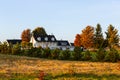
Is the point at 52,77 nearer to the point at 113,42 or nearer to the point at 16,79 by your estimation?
the point at 16,79

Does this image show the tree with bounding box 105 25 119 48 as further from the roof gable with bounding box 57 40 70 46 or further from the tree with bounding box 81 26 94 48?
the roof gable with bounding box 57 40 70 46

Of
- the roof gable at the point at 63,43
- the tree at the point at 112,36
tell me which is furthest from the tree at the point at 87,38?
the roof gable at the point at 63,43

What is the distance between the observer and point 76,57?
159 ft

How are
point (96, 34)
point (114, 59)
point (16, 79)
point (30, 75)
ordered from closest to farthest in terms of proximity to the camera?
point (16, 79), point (30, 75), point (114, 59), point (96, 34)

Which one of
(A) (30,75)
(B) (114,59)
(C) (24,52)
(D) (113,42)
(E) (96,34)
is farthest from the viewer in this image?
(E) (96,34)

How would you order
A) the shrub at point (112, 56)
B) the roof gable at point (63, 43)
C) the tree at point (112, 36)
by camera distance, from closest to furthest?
the shrub at point (112, 56) < the tree at point (112, 36) < the roof gable at point (63, 43)

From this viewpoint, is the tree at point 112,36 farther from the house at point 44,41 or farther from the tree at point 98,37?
the house at point 44,41

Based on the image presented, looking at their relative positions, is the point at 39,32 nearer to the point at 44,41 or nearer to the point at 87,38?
the point at 44,41

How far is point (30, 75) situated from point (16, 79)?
1595mm

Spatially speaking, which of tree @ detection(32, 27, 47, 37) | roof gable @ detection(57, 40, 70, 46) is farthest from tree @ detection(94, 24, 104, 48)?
tree @ detection(32, 27, 47, 37)

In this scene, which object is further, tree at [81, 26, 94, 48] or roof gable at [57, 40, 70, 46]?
roof gable at [57, 40, 70, 46]

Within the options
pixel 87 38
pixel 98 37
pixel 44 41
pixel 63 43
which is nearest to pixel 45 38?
pixel 44 41

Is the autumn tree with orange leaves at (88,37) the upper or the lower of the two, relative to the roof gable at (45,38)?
→ lower

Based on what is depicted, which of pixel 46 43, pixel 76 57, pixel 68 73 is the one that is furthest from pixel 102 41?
pixel 68 73
